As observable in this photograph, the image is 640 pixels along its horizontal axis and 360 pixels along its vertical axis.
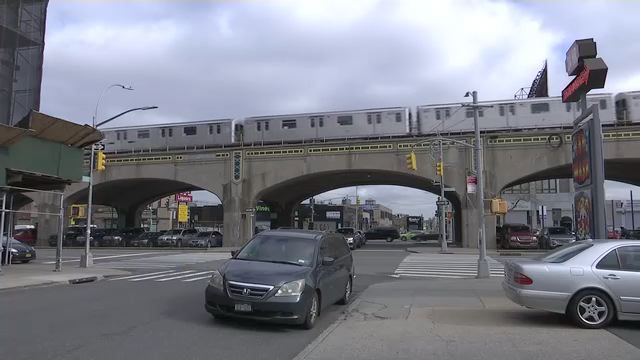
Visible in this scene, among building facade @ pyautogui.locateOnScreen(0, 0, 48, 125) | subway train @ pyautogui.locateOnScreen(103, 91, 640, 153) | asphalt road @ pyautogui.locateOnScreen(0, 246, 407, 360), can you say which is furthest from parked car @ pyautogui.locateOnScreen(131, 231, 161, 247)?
asphalt road @ pyautogui.locateOnScreen(0, 246, 407, 360)

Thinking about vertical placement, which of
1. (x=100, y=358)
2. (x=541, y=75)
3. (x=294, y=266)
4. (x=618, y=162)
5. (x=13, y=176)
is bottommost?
(x=100, y=358)

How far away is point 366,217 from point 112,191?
78.8 m

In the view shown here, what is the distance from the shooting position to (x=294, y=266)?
9.77 meters

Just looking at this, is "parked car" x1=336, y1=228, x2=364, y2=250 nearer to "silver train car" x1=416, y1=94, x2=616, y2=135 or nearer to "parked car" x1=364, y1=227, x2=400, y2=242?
"silver train car" x1=416, y1=94, x2=616, y2=135

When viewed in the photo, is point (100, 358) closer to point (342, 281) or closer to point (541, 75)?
point (342, 281)

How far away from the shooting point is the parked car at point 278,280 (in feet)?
29.2

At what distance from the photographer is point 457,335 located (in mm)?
8688

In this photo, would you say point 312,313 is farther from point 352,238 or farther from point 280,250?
point 352,238

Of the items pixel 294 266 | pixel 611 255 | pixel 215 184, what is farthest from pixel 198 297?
pixel 215 184

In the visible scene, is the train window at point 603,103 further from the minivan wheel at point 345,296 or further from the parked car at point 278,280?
the parked car at point 278,280

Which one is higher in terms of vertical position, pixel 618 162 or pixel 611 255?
pixel 618 162

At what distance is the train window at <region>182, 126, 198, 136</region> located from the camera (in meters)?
48.3

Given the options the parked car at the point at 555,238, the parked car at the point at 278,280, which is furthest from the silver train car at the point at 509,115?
the parked car at the point at 278,280

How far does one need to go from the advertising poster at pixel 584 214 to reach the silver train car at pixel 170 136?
35.5m
